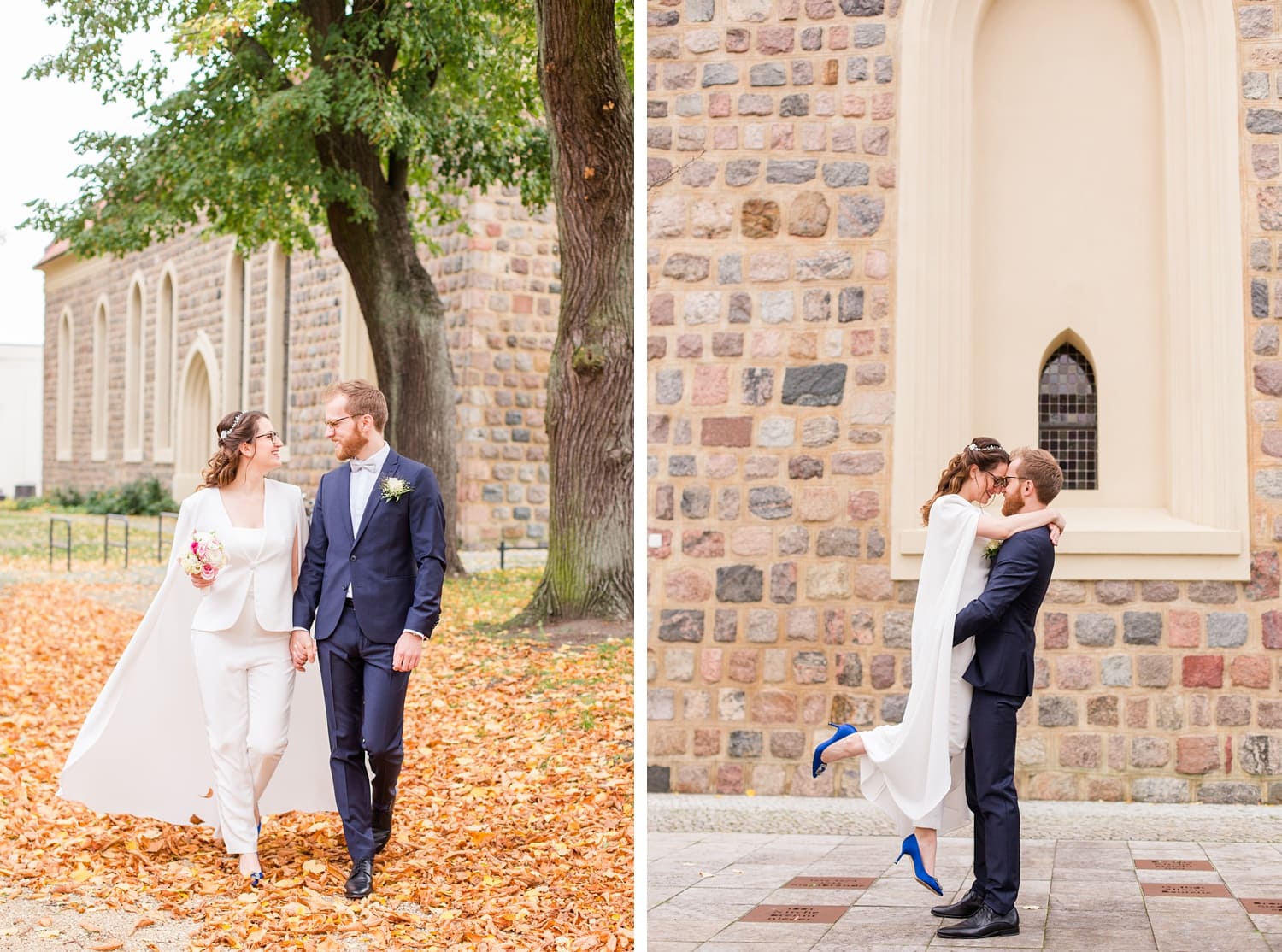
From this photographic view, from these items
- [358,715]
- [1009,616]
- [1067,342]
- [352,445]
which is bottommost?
[358,715]

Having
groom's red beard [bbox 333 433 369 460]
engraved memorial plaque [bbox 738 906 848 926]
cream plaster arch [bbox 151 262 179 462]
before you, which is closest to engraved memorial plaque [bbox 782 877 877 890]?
engraved memorial plaque [bbox 738 906 848 926]

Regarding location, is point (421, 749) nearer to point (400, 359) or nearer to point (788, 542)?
point (788, 542)

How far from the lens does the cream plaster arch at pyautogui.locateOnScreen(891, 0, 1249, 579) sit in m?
5.90

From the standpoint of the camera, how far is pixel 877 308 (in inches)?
237

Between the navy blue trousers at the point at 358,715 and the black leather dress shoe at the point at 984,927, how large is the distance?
180 cm

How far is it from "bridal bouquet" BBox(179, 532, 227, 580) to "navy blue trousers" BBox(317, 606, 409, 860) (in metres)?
0.43

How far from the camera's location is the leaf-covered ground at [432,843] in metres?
4.02

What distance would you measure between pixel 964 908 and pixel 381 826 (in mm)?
1936

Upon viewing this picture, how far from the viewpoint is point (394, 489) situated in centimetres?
431

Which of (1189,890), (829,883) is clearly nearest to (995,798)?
(829,883)

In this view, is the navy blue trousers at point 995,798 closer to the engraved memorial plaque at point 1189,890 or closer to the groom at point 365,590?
the engraved memorial plaque at point 1189,890

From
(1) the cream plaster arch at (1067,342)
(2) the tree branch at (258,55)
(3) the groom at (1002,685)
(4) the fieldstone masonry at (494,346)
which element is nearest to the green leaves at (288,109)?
(2) the tree branch at (258,55)

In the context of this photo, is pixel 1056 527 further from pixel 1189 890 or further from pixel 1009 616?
pixel 1189 890

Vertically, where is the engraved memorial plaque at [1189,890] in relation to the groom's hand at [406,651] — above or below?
below
